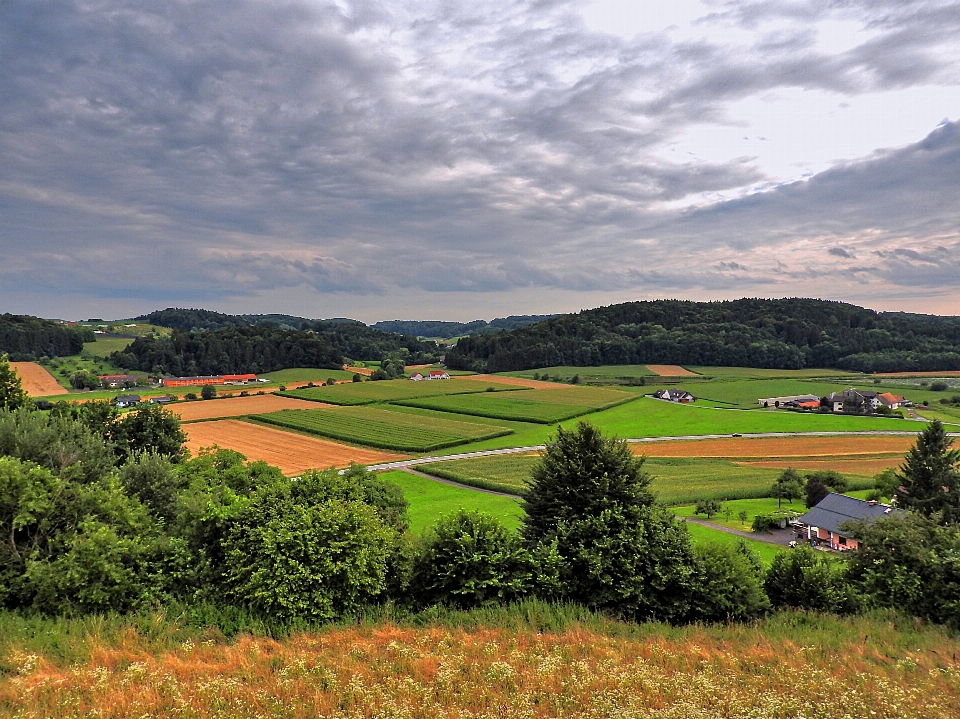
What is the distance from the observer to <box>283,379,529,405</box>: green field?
10206 centimetres

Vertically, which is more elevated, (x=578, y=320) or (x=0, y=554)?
(x=578, y=320)

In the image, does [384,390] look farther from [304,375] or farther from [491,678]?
[491,678]

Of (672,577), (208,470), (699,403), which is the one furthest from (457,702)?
(699,403)

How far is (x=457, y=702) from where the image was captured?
406 inches

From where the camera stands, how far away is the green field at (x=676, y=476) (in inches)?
1826

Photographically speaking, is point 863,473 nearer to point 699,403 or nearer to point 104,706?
point 699,403

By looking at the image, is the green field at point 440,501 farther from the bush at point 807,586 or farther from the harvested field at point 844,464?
the harvested field at point 844,464

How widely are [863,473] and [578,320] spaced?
140m

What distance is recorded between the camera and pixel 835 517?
121 feet

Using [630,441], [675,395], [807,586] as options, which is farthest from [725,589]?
[675,395]

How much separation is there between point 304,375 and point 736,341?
4730 inches

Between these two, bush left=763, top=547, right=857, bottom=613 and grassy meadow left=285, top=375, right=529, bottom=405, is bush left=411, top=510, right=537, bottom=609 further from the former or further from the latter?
grassy meadow left=285, top=375, right=529, bottom=405

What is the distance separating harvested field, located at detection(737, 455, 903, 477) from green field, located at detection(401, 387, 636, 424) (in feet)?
103

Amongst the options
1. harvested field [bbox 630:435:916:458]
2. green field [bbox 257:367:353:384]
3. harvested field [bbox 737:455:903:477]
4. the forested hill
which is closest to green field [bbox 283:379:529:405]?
green field [bbox 257:367:353:384]
